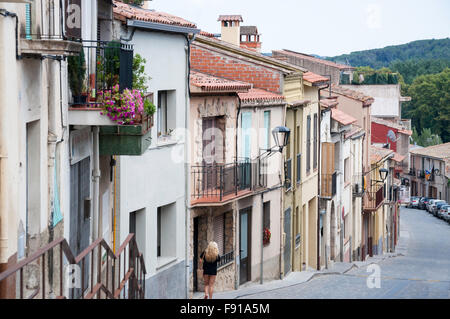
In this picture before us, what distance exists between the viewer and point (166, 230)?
18.2 metres

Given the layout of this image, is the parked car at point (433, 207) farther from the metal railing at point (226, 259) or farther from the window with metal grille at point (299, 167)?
the metal railing at point (226, 259)

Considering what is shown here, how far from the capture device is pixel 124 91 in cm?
1130

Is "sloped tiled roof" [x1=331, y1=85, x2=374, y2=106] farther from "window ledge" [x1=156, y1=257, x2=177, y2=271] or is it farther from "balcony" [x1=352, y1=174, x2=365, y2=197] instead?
"window ledge" [x1=156, y1=257, x2=177, y2=271]

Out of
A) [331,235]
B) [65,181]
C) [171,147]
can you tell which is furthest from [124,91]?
[331,235]

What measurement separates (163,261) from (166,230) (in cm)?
80

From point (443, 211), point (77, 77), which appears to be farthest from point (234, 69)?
point (443, 211)

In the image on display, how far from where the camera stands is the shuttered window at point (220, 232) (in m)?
20.8

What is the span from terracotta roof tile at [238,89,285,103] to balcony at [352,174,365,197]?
1739 centimetres

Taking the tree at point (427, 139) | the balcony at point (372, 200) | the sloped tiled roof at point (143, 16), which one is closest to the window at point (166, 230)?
the sloped tiled roof at point (143, 16)

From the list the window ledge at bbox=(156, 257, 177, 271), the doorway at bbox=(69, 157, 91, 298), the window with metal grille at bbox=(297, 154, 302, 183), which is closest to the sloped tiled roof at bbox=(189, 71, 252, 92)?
the window ledge at bbox=(156, 257, 177, 271)

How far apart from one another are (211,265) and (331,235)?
59.9 feet

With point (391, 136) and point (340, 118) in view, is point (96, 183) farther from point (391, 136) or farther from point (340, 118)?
point (391, 136)

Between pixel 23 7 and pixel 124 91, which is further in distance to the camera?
pixel 124 91
